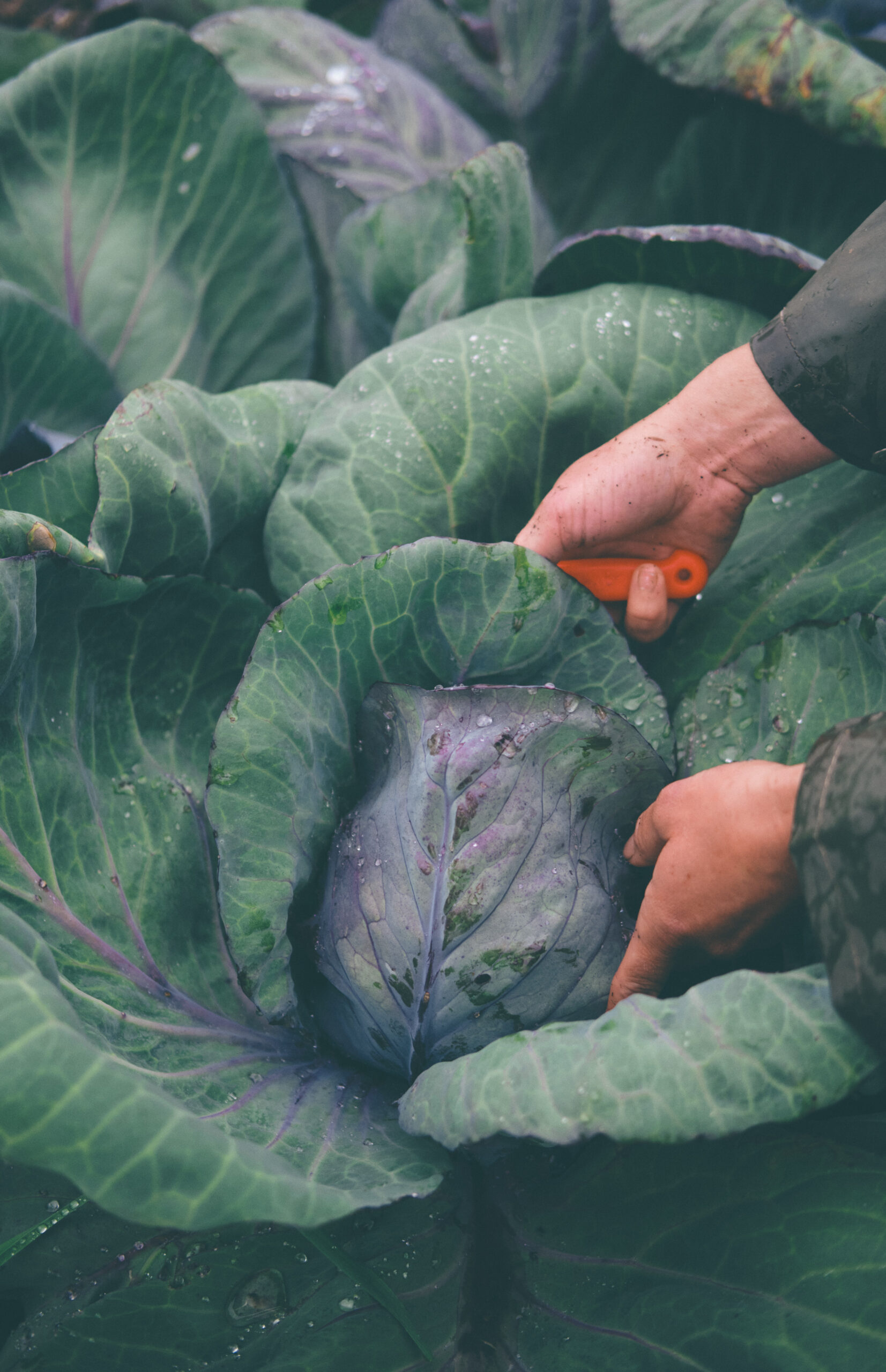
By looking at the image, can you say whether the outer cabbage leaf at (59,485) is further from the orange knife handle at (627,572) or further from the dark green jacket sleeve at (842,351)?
the dark green jacket sleeve at (842,351)

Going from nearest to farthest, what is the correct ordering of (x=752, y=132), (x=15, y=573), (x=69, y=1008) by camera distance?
(x=69, y=1008)
(x=15, y=573)
(x=752, y=132)

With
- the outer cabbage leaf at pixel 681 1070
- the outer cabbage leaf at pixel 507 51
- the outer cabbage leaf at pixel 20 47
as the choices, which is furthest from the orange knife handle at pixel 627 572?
the outer cabbage leaf at pixel 20 47

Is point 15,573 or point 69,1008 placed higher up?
point 15,573

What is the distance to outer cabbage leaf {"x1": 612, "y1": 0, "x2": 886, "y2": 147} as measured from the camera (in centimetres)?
122

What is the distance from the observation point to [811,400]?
1.04 metres

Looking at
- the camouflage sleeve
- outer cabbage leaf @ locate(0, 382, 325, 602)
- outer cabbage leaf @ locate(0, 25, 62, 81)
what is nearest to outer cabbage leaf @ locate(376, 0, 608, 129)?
outer cabbage leaf @ locate(0, 25, 62, 81)

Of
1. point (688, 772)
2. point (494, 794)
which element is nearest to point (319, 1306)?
point (494, 794)

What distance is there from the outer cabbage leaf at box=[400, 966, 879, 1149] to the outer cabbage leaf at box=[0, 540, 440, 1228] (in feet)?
0.48

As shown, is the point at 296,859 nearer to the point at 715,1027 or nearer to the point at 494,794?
the point at 494,794

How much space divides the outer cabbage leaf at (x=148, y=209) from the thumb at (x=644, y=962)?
125cm

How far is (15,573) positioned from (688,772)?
0.77m

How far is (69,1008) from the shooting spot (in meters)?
0.74

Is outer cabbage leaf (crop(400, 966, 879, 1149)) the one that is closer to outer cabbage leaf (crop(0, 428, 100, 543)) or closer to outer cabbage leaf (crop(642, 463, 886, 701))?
outer cabbage leaf (crop(642, 463, 886, 701))

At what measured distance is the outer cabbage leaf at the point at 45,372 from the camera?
1.35 metres
